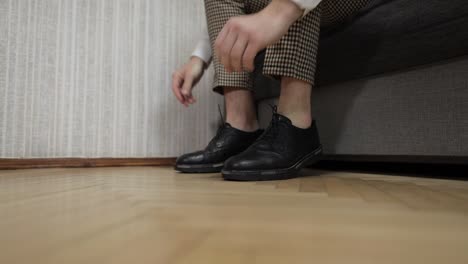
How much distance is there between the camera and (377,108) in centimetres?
91

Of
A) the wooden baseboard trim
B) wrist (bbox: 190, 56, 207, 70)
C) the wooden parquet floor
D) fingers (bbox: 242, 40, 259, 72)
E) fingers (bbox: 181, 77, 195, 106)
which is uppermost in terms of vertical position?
wrist (bbox: 190, 56, 207, 70)

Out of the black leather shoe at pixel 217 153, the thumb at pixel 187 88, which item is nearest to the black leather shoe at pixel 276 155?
the black leather shoe at pixel 217 153

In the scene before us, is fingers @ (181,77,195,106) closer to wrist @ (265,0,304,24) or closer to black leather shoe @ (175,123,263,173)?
black leather shoe @ (175,123,263,173)

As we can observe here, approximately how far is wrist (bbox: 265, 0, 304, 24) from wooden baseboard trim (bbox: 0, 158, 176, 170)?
0.96 metres

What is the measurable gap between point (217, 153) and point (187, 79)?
0.87ft

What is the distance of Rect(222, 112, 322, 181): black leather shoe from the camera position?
667 mm

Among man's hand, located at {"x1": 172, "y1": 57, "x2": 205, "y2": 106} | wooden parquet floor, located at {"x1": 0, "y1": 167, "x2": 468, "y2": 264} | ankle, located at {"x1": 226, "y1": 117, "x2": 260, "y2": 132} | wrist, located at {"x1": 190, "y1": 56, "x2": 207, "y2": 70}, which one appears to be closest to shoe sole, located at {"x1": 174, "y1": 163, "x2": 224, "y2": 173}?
ankle, located at {"x1": 226, "y1": 117, "x2": 260, "y2": 132}

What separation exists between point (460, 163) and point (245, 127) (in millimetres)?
504

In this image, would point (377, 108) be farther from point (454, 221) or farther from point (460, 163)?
point (454, 221)

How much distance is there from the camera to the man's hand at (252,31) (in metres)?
0.52

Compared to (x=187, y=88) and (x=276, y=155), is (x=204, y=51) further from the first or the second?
(x=276, y=155)

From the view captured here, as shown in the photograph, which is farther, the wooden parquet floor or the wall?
the wall

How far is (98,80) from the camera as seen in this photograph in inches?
51.1

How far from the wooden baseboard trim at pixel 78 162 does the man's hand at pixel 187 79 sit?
42cm
